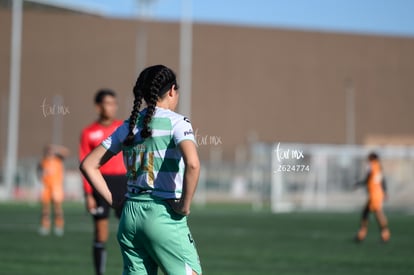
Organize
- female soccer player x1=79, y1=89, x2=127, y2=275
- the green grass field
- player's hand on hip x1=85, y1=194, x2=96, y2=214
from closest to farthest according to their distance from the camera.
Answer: female soccer player x1=79, y1=89, x2=127, y2=275, player's hand on hip x1=85, y1=194, x2=96, y2=214, the green grass field

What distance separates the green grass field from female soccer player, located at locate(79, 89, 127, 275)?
1.61 m

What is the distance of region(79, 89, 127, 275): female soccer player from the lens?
436 inches

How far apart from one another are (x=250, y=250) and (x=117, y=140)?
11983 mm

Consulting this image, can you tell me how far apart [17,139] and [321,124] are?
21624 mm

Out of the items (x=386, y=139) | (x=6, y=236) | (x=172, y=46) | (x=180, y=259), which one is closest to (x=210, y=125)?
(x=172, y=46)

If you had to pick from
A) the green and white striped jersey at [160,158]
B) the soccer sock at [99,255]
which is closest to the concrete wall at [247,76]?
the soccer sock at [99,255]

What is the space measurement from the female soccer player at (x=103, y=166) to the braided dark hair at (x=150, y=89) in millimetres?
4496

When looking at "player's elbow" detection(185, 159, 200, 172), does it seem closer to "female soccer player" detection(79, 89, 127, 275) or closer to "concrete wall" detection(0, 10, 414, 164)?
"female soccer player" detection(79, 89, 127, 275)

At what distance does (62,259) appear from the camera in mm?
15875

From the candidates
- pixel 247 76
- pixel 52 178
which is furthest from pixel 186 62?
pixel 52 178

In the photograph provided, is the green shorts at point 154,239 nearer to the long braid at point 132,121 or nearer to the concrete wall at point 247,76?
the long braid at point 132,121

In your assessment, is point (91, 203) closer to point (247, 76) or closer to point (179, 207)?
point (179, 207)

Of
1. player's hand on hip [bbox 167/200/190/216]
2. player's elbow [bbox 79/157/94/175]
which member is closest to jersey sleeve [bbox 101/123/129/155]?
player's elbow [bbox 79/157/94/175]

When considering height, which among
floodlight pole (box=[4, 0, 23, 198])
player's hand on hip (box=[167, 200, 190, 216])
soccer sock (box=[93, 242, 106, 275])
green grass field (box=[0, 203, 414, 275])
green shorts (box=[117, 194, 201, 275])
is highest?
floodlight pole (box=[4, 0, 23, 198])
